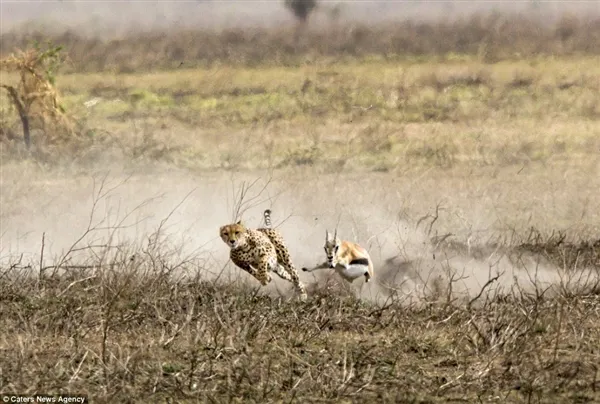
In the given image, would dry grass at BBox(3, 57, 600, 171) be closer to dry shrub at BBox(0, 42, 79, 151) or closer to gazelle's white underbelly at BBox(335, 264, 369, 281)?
dry shrub at BBox(0, 42, 79, 151)

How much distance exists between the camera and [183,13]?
20016 millimetres

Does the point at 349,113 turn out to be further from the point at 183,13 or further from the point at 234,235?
the point at 234,235

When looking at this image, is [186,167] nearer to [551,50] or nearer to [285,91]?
[285,91]

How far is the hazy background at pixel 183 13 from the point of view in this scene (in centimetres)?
1991

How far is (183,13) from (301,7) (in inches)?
89.0

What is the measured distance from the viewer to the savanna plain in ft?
36.4

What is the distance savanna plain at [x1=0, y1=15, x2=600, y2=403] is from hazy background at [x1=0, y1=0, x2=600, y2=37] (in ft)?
0.60

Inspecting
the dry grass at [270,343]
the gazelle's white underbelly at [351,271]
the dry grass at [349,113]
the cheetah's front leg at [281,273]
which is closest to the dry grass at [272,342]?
the dry grass at [270,343]

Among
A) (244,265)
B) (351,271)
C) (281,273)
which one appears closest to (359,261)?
(351,271)

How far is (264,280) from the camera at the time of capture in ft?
47.4

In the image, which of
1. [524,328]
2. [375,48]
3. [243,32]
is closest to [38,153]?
[243,32]

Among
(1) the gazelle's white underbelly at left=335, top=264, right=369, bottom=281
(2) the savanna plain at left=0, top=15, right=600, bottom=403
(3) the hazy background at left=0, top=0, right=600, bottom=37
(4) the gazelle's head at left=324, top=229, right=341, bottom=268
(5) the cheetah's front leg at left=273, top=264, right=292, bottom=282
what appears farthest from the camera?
(3) the hazy background at left=0, top=0, right=600, bottom=37

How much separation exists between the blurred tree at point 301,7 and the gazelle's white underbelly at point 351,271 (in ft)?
22.6

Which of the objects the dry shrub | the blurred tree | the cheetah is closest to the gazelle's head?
the cheetah
